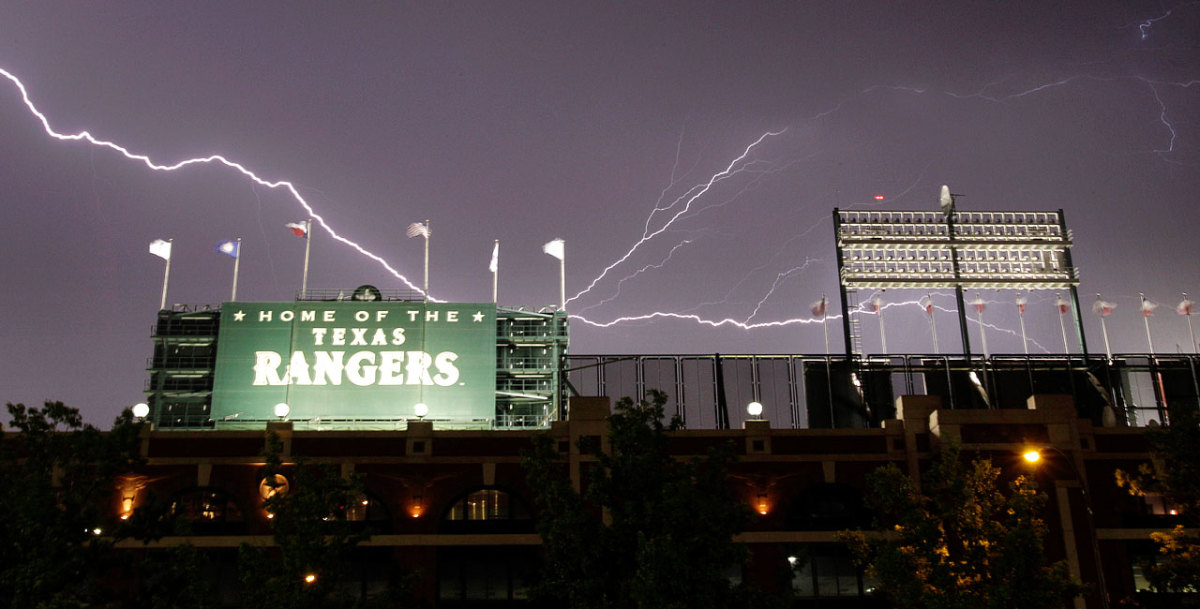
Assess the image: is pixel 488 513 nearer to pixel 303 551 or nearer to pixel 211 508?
pixel 211 508

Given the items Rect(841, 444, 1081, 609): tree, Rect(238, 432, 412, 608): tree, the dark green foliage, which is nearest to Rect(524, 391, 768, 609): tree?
Rect(238, 432, 412, 608): tree

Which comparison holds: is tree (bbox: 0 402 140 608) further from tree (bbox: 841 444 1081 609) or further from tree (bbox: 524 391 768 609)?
tree (bbox: 841 444 1081 609)

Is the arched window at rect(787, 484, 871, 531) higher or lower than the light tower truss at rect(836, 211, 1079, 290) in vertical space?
lower

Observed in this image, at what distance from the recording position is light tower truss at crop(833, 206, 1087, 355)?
4512 cm

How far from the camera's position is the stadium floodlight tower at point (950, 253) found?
45.1 metres

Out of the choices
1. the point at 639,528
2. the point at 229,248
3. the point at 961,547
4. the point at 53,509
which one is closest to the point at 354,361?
the point at 229,248

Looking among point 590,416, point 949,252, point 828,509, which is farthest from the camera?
point 949,252

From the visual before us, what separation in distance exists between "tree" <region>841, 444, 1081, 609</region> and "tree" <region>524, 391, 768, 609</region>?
5.45m

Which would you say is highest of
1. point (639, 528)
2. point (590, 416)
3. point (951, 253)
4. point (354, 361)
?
point (951, 253)

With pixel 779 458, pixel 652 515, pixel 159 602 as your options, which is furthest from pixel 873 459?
pixel 159 602

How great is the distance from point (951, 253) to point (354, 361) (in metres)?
27.8

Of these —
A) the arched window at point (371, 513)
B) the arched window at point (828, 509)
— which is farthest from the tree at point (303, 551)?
the arched window at point (828, 509)

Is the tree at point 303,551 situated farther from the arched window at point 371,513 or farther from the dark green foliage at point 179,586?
the arched window at point 371,513

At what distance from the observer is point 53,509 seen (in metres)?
21.0
